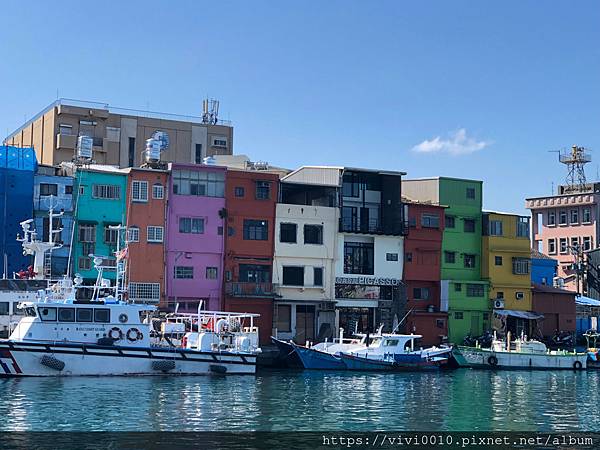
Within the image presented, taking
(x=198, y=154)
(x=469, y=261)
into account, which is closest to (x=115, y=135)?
(x=198, y=154)

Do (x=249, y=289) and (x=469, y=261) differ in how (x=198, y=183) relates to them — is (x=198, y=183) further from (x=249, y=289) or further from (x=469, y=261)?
(x=469, y=261)

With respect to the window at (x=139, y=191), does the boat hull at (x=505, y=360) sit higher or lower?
lower

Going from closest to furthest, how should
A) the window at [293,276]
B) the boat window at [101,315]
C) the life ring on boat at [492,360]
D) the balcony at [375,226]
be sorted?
1. the boat window at [101,315]
2. the life ring on boat at [492,360]
3. the window at [293,276]
4. the balcony at [375,226]

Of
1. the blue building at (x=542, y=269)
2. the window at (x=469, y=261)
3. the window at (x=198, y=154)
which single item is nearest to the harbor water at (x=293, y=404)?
the window at (x=469, y=261)

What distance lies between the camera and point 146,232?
57.5 m

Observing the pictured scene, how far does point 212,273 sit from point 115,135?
21.7 meters

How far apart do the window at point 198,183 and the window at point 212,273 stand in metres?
4.75

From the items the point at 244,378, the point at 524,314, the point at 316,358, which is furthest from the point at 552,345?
the point at 244,378

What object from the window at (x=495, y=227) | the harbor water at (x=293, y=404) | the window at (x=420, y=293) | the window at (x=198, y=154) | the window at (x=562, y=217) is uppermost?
the window at (x=198, y=154)

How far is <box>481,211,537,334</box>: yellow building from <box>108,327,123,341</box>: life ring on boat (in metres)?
34.2

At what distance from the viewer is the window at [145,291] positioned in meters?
56.3

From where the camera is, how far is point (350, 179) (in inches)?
2576

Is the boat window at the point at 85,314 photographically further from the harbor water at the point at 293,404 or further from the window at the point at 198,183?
the window at the point at 198,183

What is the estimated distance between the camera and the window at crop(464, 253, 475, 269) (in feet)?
226
